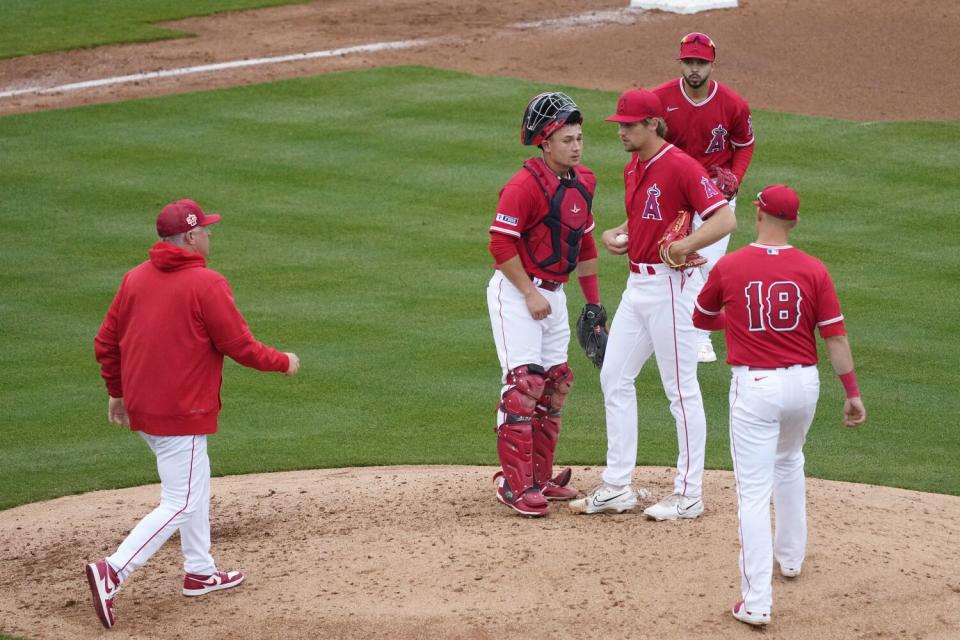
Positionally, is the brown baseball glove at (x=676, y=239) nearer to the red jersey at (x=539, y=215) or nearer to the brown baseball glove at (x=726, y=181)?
the red jersey at (x=539, y=215)

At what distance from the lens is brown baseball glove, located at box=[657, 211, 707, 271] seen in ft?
21.1

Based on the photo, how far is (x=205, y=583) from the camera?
612 centimetres

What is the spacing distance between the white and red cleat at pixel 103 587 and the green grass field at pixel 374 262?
7.44 ft

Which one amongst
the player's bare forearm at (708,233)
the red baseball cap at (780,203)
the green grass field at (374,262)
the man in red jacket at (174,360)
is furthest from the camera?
the green grass field at (374,262)

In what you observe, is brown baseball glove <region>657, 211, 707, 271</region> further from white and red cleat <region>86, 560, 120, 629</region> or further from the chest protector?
white and red cleat <region>86, 560, 120, 629</region>

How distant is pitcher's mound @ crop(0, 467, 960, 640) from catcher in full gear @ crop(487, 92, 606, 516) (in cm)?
41

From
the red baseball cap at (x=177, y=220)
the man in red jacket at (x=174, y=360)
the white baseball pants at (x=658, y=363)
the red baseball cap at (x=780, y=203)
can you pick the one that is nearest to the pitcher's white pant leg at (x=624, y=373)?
the white baseball pants at (x=658, y=363)

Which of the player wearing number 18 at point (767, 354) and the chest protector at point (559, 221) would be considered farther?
the chest protector at point (559, 221)

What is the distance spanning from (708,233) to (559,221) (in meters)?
0.79

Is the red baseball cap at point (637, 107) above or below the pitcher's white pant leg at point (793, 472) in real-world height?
above

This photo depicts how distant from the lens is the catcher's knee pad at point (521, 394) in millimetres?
6742

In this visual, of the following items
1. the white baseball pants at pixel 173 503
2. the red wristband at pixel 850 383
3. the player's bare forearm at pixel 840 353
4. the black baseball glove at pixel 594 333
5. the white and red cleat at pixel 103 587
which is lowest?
the white and red cleat at pixel 103 587

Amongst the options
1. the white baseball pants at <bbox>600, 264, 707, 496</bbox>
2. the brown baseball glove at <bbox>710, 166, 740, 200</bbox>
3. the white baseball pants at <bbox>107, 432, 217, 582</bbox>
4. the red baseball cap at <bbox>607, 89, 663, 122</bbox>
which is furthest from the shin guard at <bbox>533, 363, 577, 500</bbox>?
the brown baseball glove at <bbox>710, 166, 740, 200</bbox>

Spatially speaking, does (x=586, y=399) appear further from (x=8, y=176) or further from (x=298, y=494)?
(x=8, y=176)
